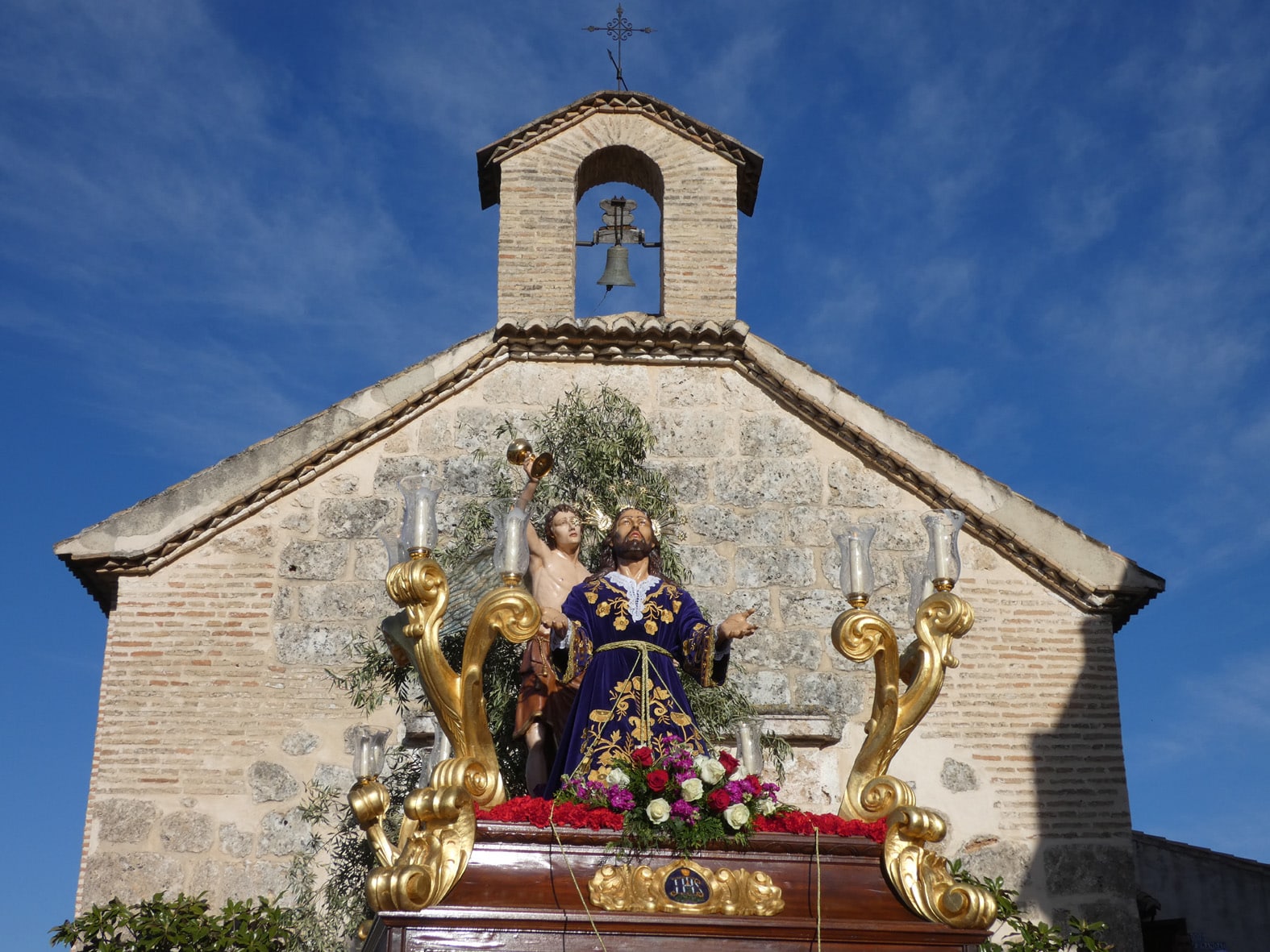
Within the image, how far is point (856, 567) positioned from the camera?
743 centimetres

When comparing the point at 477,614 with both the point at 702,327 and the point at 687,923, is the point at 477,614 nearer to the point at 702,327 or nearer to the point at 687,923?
the point at 687,923

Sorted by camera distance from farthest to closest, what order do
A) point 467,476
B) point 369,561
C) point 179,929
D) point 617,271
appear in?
point 617,271, point 467,476, point 369,561, point 179,929

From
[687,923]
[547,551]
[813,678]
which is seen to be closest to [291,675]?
[547,551]

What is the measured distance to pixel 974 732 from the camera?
11078mm

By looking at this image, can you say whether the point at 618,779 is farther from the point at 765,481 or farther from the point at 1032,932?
the point at 765,481

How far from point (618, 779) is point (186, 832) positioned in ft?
15.9

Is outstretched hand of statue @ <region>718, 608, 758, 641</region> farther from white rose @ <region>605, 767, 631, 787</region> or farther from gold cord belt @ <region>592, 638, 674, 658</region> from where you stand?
white rose @ <region>605, 767, 631, 787</region>

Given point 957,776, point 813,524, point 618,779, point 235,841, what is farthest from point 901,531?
point 618,779

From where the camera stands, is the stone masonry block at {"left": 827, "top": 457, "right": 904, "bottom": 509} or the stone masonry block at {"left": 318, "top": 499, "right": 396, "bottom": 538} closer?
the stone masonry block at {"left": 318, "top": 499, "right": 396, "bottom": 538}

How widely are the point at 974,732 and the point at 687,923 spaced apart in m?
5.21

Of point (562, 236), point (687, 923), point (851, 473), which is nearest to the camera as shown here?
point (687, 923)

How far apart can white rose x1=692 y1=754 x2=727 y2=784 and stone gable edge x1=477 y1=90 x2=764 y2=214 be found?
7.14 meters

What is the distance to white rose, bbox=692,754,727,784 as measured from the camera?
667 cm

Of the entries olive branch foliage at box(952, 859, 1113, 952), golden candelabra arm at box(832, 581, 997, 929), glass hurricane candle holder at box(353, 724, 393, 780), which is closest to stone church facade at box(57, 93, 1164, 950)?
olive branch foliage at box(952, 859, 1113, 952)
